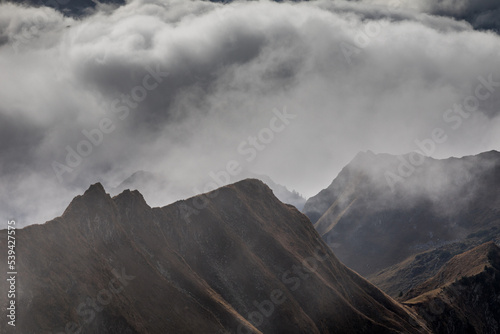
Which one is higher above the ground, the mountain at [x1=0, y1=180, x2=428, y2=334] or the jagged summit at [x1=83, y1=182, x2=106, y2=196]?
the jagged summit at [x1=83, y1=182, x2=106, y2=196]

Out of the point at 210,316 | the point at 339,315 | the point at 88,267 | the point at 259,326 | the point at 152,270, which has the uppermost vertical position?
the point at 88,267

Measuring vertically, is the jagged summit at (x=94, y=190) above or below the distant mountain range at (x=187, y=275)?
above

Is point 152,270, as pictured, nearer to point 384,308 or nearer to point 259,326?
point 259,326

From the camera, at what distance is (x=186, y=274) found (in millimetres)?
141500

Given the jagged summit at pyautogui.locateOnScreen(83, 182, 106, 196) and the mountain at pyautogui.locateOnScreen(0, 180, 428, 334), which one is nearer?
the mountain at pyautogui.locateOnScreen(0, 180, 428, 334)

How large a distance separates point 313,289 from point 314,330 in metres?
18.7

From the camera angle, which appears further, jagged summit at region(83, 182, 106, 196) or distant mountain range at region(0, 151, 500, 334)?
jagged summit at region(83, 182, 106, 196)

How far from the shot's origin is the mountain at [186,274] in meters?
104

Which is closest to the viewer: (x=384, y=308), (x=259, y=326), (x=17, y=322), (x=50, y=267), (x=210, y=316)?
(x=17, y=322)

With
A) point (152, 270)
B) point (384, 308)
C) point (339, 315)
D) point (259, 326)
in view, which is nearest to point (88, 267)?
point (152, 270)

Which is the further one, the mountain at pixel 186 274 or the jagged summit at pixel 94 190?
the jagged summit at pixel 94 190

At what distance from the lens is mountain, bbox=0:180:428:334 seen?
10400 centimetres

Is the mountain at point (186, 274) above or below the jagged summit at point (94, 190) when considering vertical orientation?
below

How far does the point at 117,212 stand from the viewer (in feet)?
454
